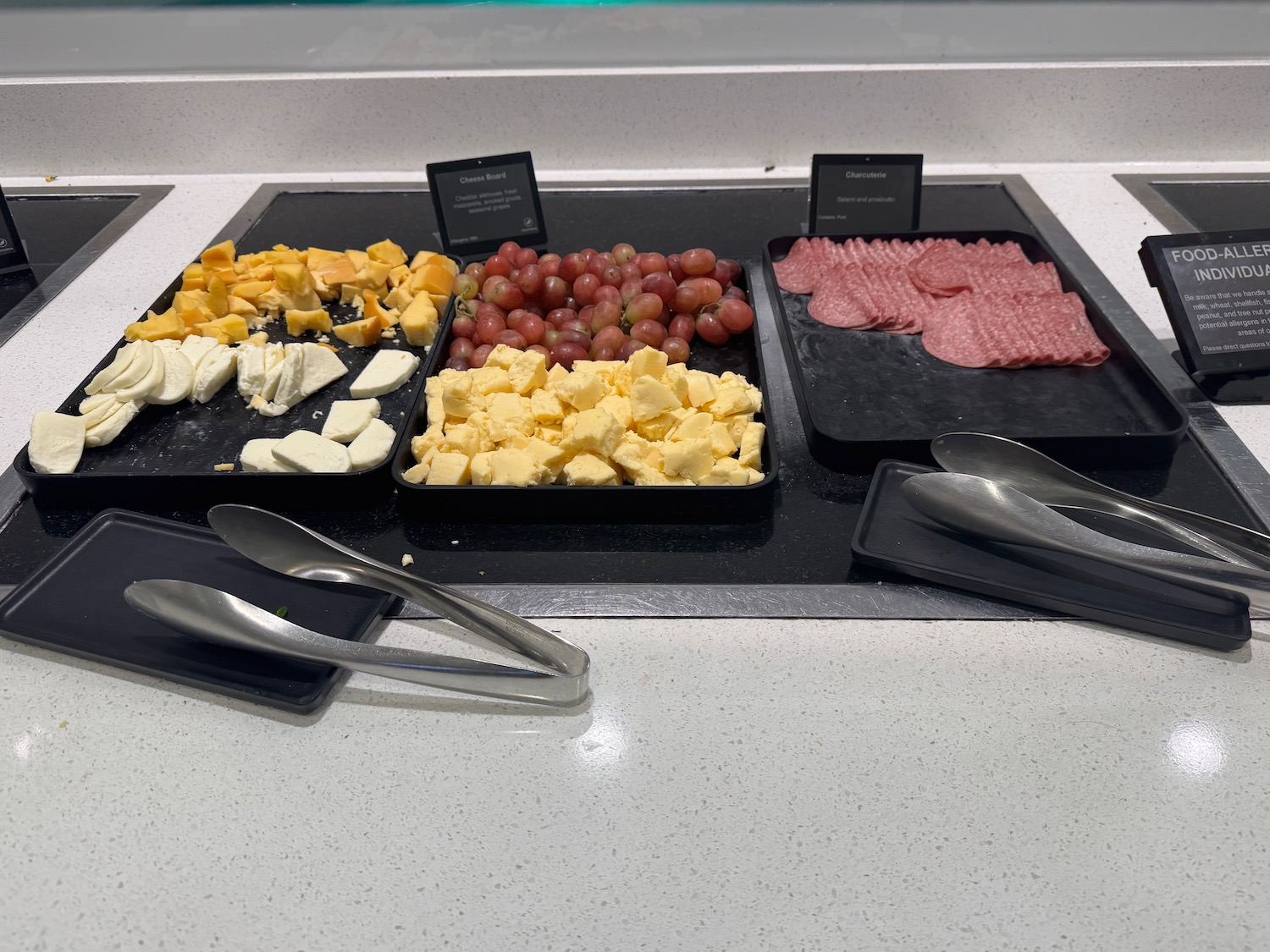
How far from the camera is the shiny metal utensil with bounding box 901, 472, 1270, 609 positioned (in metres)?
0.63

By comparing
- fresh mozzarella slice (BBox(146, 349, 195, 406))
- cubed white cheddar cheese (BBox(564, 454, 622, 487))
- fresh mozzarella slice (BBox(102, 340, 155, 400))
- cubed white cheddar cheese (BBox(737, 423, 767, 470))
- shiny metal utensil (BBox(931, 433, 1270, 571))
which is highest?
fresh mozzarella slice (BBox(102, 340, 155, 400))

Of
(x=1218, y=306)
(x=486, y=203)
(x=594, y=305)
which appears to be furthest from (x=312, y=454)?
(x=1218, y=306)

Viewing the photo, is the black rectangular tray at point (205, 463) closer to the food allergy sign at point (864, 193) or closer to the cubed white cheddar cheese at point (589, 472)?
the cubed white cheddar cheese at point (589, 472)

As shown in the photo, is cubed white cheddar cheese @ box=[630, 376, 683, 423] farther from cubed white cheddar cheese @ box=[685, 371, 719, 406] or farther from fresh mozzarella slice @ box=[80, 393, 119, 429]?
fresh mozzarella slice @ box=[80, 393, 119, 429]

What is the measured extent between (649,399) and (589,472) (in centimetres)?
9

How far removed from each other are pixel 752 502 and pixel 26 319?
1.01 metres

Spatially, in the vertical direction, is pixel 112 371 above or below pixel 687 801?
above

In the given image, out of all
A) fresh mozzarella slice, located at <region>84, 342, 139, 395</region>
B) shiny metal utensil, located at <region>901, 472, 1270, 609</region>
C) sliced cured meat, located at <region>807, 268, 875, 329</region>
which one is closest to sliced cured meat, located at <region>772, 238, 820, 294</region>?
sliced cured meat, located at <region>807, 268, 875, 329</region>

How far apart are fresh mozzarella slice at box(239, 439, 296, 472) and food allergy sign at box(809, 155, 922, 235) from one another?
30.8 inches

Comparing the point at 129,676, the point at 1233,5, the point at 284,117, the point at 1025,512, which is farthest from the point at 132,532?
the point at 1233,5

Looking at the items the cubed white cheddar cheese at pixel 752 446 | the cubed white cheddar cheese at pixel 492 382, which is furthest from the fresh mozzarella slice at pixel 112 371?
the cubed white cheddar cheese at pixel 752 446

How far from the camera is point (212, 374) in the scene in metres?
0.92

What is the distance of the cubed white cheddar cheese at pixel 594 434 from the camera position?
730 mm

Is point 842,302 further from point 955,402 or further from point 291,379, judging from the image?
point 291,379
